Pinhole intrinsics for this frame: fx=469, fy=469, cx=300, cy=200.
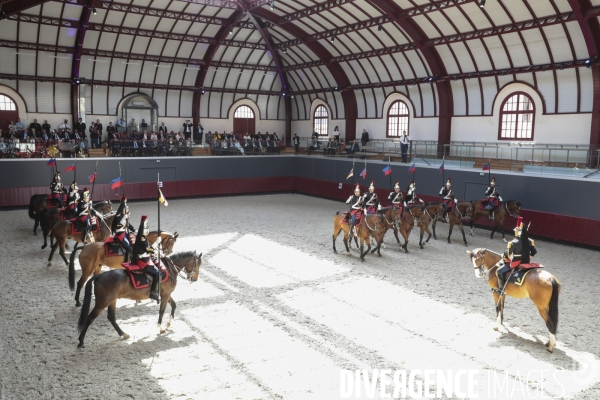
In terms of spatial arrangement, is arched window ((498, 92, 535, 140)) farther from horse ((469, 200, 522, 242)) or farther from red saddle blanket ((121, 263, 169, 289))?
red saddle blanket ((121, 263, 169, 289))

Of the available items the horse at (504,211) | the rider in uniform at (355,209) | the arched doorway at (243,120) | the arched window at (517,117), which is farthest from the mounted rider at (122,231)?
the arched doorway at (243,120)

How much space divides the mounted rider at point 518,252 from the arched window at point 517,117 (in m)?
17.9

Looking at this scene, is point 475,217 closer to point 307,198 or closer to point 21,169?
point 307,198

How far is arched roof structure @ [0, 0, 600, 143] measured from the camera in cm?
2200

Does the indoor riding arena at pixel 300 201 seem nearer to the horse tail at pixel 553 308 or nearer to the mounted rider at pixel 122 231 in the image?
the horse tail at pixel 553 308

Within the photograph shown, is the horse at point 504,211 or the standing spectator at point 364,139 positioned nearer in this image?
the horse at point 504,211

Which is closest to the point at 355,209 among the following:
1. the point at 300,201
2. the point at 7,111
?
the point at 300,201

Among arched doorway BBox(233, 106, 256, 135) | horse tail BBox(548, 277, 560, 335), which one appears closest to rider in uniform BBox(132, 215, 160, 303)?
horse tail BBox(548, 277, 560, 335)

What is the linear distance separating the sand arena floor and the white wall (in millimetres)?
10129

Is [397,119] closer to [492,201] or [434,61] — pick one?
[434,61]

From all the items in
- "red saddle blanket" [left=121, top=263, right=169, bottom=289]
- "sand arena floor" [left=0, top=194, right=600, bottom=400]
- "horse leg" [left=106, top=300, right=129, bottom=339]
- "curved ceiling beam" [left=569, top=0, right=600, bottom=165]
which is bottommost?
"sand arena floor" [left=0, top=194, right=600, bottom=400]

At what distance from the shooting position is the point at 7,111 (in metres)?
29.7

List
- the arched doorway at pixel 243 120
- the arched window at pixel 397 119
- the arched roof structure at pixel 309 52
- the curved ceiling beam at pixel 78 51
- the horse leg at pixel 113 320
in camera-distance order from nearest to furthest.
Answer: the horse leg at pixel 113 320 < the arched roof structure at pixel 309 52 < the curved ceiling beam at pixel 78 51 < the arched window at pixel 397 119 < the arched doorway at pixel 243 120

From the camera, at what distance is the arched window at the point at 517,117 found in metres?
24.7
